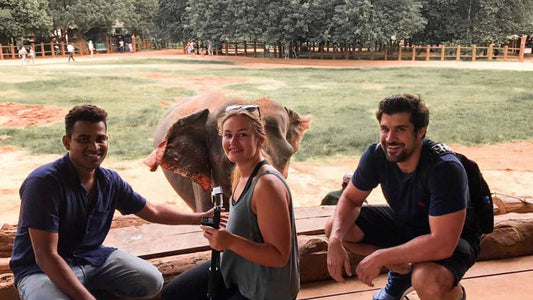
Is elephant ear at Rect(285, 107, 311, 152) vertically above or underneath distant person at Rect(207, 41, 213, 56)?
underneath

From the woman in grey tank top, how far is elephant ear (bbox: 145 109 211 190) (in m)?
1.82

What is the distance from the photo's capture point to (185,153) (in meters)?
3.56

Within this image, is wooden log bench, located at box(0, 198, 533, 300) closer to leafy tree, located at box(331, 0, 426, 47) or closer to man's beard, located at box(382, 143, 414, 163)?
man's beard, located at box(382, 143, 414, 163)

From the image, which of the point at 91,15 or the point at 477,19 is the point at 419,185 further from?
the point at 91,15

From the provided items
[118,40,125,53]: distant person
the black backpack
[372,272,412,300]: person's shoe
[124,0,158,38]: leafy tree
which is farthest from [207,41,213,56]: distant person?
the black backpack

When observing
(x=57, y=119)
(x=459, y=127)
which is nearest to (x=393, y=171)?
(x=459, y=127)

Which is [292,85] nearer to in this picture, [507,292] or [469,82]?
[469,82]

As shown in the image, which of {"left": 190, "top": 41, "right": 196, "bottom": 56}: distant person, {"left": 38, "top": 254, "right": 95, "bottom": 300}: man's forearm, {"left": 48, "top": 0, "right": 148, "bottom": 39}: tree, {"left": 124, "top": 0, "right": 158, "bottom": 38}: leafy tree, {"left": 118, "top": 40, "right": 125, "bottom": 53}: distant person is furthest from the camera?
{"left": 118, "top": 40, "right": 125, "bottom": 53}: distant person

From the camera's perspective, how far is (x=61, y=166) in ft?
6.11

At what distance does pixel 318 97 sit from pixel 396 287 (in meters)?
11.1

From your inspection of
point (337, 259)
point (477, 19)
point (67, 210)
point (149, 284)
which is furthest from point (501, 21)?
point (67, 210)

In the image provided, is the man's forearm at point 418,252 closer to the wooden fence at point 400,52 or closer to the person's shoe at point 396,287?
the person's shoe at point 396,287

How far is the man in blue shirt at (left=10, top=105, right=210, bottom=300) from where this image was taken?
1.76m

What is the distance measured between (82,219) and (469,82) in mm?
15546
